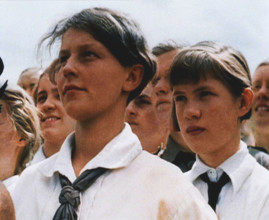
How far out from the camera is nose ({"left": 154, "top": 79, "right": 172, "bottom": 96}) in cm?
387

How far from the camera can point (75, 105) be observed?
6.77 ft

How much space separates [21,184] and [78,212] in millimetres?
343

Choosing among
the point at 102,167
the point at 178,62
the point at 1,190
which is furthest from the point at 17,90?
the point at 1,190

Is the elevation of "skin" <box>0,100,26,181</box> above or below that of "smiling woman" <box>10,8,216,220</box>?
below

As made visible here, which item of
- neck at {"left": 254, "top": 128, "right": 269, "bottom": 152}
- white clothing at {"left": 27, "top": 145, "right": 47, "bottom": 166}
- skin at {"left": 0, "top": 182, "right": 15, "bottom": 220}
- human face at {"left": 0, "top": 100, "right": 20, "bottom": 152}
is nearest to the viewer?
skin at {"left": 0, "top": 182, "right": 15, "bottom": 220}

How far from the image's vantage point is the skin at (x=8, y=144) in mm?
3242

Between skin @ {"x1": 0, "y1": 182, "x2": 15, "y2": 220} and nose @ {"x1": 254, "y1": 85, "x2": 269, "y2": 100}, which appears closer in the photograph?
skin @ {"x1": 0, "y1": 182, "x2": 15, "y2": 220}

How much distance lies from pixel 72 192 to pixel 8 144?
146 cm

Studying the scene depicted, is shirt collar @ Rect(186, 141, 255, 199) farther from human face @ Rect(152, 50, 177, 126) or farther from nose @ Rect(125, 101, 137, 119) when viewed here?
nose @ Rect(125, 101, 137, 119)

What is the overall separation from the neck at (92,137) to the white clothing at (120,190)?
0.04 meters

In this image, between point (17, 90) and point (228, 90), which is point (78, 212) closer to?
point (228, 90)

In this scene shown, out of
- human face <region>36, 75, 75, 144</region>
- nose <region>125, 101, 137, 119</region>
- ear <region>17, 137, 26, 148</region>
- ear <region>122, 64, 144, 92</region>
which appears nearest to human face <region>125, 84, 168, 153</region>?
nose <region>125, 101, 137, 119</region>

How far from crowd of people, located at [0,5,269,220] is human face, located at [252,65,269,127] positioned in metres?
0.41

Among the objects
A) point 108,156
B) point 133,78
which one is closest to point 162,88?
point 133,78
